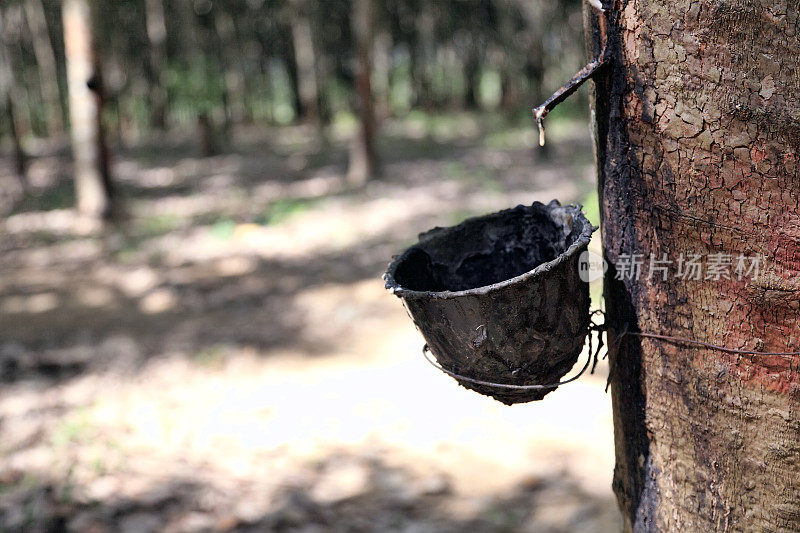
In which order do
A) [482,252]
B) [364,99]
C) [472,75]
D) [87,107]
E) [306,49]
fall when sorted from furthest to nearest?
[472,75]
[306,49]
[364,99]
[87,107]
[482,252]

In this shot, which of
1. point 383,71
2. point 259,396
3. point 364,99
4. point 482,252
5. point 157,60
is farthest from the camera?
point 383,71

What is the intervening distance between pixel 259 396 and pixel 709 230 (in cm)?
343

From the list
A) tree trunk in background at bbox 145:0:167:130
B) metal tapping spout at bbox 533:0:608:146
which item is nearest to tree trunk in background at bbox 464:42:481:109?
tree trunk in background at bbox 145:0:167:130

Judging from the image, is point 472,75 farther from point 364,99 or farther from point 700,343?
point 700,343

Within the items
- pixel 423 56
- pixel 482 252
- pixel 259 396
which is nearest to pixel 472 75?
pixel 423 56

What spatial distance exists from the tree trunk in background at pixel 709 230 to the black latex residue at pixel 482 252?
0.77ft

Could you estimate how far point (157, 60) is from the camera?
1736 cm

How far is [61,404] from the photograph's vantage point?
4.16 metres

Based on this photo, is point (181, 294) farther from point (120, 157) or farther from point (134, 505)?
point (120, 157)

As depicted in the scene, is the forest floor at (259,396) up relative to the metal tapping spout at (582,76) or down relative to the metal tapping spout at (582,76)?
down

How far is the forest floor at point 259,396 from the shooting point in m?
3.08

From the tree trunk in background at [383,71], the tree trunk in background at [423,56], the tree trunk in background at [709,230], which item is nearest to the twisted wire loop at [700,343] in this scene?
the tree trunk in background at [709,230]

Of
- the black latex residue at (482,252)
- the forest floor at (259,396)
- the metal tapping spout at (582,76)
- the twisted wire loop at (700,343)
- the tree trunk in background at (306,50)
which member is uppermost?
the tree trunk in background at (306,50)

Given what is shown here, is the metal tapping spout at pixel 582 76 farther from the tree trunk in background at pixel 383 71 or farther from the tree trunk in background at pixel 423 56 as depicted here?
the tree trunk in background at pixel 423 56
